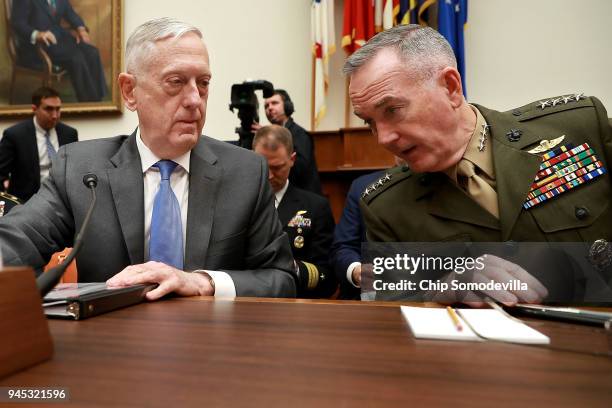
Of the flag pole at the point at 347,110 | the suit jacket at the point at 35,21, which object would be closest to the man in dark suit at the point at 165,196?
the flag pole at the point at 347,110

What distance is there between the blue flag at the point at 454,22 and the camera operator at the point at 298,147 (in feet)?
5.08

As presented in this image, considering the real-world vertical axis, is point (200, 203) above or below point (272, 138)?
below

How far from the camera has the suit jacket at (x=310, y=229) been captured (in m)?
2.87

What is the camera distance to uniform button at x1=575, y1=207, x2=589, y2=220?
133cm

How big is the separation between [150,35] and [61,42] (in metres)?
4.81

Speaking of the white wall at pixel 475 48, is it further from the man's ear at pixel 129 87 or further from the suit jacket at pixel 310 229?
the man's ear at pixel 129 87

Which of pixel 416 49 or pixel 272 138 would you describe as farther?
pixel 272 138

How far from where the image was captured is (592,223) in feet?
4.38

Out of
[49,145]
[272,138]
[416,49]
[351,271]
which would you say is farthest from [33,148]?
[416,49]

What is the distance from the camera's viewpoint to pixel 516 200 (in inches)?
53.1

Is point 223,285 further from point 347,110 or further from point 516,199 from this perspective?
point 347,110

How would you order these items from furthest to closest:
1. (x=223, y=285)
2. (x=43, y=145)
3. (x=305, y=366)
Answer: (x=43, y=145) < (x=223, y=285) < (x=305, y=366)

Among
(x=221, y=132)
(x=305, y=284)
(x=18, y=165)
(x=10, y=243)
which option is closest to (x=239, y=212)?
(x=10, y=243)

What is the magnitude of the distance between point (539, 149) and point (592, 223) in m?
0.24
